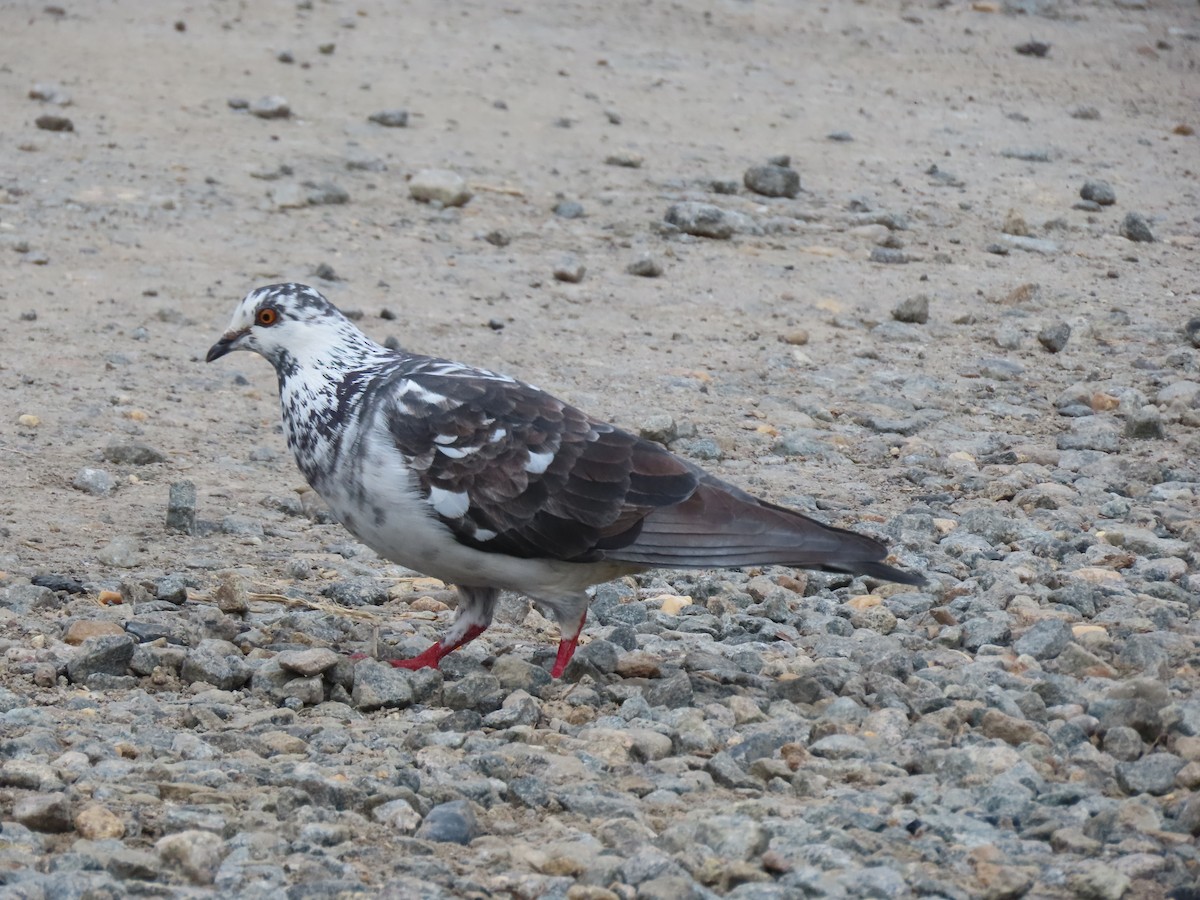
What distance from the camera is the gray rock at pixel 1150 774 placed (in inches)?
161

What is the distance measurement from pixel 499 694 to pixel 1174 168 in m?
9.77

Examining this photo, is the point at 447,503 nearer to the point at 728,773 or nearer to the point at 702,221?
the point at 728,773

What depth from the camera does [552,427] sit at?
5.04m

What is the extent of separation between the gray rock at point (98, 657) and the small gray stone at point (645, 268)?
5345 mm

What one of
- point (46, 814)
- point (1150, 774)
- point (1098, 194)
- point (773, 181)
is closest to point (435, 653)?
point (46, 814)

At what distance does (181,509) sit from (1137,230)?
721cm

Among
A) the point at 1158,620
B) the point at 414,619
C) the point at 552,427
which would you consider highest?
the point at 552,427

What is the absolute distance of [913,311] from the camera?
30.3 ft

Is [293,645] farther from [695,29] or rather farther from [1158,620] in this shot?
[695,29]

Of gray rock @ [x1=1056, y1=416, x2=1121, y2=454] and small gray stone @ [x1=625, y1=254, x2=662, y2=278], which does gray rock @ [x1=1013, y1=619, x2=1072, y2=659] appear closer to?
gray rock @ [x1=1056, y1=416, x2=1121, y2=454]

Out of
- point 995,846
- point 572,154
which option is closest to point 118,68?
point 572,154

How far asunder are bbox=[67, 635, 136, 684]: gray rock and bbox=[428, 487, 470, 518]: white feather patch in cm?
98

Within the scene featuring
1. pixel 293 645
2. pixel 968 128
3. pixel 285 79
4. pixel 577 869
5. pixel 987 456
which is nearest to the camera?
pixel 577 869

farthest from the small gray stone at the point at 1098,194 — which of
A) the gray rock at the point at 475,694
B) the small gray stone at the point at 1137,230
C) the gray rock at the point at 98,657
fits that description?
the gray rock at the point at 98,657
